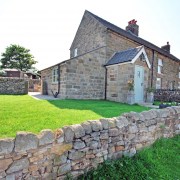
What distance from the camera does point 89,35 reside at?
1652 centimetres

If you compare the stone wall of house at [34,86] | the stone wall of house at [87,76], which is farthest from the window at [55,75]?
the stone wall of house at [34,86]

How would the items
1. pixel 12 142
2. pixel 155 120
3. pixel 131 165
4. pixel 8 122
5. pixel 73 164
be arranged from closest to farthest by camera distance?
pixel 12 142
pixel 73 164
pixel 131 165
pixel 8 122
pixel 155 120

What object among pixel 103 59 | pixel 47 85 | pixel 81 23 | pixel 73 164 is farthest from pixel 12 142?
pixel 81 23

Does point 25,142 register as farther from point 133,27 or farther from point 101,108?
point 133,27

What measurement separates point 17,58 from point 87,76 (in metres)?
39.6

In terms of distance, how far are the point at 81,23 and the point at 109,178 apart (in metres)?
17.2

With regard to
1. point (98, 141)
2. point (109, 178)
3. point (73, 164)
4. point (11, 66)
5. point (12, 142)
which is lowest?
point (109, 178)

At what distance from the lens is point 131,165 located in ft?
13.6

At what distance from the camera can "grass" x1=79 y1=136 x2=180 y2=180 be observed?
3652 mm

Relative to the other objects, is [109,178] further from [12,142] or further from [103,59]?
[103,59]

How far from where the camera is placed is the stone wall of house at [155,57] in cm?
1438

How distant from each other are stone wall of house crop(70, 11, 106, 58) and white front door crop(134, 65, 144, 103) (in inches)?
152

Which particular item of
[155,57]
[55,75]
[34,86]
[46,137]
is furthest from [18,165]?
[34,86]

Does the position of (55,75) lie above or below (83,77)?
above
